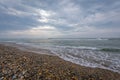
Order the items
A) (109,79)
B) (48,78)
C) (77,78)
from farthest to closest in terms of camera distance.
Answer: (109,79)
(77,78)
(48,78)

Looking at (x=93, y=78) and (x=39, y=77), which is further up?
(x=39, y=77)

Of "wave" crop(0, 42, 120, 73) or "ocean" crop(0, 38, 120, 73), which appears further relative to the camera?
"ocean" crop(0, 38, 120, 73)

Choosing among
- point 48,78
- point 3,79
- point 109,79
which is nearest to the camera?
point 3,79

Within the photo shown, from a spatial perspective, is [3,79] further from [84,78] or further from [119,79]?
[119,79]

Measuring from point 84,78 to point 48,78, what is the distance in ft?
5.48

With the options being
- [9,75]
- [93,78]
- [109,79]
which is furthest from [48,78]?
[109,79]

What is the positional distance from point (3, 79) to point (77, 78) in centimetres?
303

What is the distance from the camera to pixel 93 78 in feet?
15.8

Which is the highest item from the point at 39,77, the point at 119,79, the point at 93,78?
the point at 39,77

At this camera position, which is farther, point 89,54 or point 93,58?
point 89,54

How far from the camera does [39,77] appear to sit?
14.0 ft

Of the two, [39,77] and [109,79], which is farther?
[109,79]

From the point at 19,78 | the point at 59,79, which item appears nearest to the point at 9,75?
the point at 19,78

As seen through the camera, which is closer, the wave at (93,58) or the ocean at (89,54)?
the wave at (93,58)
